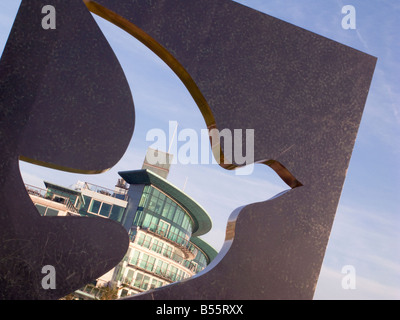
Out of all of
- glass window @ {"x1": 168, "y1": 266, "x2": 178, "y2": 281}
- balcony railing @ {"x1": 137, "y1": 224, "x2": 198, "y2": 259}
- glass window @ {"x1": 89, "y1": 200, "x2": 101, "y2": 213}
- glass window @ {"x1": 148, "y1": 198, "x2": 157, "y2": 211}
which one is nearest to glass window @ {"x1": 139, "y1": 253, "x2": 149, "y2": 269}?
balcony railing @ {"x1": 137, "y1": 224, "x2": 198, "y2": 259}

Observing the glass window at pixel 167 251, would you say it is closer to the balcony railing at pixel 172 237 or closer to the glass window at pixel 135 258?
the balcony railing at pixel 172 237

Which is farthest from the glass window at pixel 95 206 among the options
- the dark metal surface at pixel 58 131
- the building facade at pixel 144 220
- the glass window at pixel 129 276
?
the dark metal surface at pixel 58 131

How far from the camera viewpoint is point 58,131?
9.20ft

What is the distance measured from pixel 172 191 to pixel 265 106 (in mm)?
23981

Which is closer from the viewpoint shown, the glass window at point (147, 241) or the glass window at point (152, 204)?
the glass window at point (147, 241)

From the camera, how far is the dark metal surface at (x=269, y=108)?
3094 mm

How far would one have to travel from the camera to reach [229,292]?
9.86 ft

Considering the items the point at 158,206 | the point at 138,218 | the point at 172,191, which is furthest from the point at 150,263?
the point at 172,191

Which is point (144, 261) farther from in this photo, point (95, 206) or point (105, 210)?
point (95, 206)

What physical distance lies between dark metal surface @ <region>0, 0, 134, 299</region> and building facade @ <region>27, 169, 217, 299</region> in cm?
2111

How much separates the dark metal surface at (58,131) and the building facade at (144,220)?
2111cm

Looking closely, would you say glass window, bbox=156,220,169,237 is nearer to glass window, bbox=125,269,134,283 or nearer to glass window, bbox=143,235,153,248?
glass window, bbox=143,235,153,248

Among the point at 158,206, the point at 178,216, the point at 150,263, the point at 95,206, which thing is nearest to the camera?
the point at 150,263
